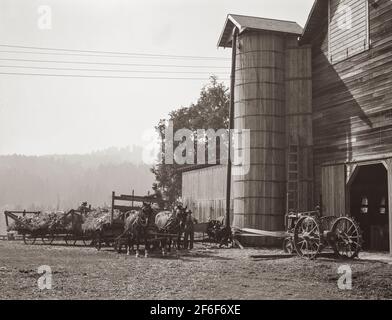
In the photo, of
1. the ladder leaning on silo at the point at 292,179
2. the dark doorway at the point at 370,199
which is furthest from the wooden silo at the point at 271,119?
the dark doorway at the point at 370,199

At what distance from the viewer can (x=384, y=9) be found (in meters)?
19.0

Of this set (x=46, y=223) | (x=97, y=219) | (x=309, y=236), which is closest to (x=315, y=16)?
(x=309, y=236)

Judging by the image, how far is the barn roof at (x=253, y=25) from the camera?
83.2 feet

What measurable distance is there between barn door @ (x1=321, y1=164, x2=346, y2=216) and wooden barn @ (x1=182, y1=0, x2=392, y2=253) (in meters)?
0.05

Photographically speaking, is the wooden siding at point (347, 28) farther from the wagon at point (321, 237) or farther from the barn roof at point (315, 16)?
the wagon at point (321, 237)

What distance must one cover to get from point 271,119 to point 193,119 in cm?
2851

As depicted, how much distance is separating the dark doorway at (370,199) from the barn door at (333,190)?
5.55 ft

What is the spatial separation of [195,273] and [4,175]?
196 metres

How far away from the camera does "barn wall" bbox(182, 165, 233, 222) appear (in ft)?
96.8

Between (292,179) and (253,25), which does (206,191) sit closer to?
(292,179)

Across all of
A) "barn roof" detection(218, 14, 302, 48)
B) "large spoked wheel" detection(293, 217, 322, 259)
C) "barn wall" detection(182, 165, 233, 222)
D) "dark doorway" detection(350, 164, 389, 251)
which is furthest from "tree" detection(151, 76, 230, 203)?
"large spoked wheel" detection(293, 217, 322, 259)

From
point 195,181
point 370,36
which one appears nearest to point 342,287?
point 370,36

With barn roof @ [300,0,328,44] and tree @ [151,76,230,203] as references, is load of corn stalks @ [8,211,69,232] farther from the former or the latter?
tree @ [151,76,230,203]
